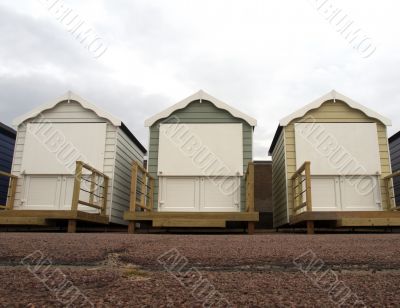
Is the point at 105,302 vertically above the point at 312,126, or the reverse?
the point at 312,126

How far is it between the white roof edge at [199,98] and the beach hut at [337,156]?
77 centimetres

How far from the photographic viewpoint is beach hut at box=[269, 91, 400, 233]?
303 inches

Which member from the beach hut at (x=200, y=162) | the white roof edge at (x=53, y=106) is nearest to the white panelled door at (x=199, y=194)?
the beach hut at (x=200, y=162)

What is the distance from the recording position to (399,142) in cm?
1008

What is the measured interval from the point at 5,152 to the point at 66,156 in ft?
10.0

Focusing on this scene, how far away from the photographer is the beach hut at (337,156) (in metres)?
7.69

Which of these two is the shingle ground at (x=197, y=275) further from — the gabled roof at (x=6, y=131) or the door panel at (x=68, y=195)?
the gabled roof at (x=6, y=131)

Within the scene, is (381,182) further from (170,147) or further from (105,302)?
(105,302)

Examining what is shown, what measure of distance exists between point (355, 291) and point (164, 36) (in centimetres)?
791

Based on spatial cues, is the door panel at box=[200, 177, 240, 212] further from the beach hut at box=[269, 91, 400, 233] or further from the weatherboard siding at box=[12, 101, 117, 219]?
the weatherboard siding at box=[12, 101, 117, 219]

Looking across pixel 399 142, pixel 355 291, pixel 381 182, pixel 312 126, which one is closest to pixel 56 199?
pixel 312 126

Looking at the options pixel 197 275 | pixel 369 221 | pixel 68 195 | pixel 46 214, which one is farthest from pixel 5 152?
pixel 197 275

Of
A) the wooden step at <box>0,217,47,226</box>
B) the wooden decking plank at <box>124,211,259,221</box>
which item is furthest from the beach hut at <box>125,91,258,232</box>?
the wooden step at <box>0,217,47,226</box>

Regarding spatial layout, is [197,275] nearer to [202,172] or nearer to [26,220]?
[26,220]
